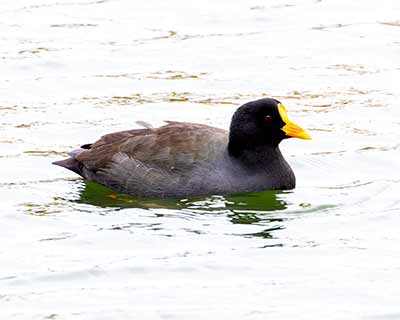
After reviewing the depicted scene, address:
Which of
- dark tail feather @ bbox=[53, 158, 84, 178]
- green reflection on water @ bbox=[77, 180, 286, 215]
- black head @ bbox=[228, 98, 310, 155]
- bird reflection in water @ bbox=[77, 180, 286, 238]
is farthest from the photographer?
dark tail feather @ bbox=[53, 158, 84, 178]

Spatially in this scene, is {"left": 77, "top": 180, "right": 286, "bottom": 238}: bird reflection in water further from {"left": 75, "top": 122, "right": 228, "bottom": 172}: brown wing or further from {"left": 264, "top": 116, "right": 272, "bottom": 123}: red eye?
{"left": 264, "top": 116, "right": 272, "bottom": 123}: red eye

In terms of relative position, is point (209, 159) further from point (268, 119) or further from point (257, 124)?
point (268, 119)

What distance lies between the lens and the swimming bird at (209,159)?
12.9 meters

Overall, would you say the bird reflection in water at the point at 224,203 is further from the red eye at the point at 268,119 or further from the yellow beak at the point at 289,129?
the red eye at the point at 268,119

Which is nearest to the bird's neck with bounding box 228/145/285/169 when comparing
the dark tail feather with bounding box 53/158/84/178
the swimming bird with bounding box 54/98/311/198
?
the swimming bird with bounding box 54/98/311/198

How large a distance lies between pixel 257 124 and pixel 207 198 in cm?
84

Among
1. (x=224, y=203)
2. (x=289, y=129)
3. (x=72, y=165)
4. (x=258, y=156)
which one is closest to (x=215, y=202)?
(x=224, y=203)

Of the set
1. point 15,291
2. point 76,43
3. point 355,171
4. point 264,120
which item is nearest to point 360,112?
point 355,171

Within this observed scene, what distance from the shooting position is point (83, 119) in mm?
15680

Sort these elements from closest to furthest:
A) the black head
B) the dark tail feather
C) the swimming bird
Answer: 1. the swimming bird
2. the black head
3. the dark tail feather

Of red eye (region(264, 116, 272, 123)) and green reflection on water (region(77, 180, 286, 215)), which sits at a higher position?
red eye (region(264, 116, 272, 123))

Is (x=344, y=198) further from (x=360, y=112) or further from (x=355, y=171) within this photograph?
(x=360, y=112)

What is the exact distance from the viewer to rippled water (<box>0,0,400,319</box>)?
1041 cm

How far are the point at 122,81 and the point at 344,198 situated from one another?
4934 mm
